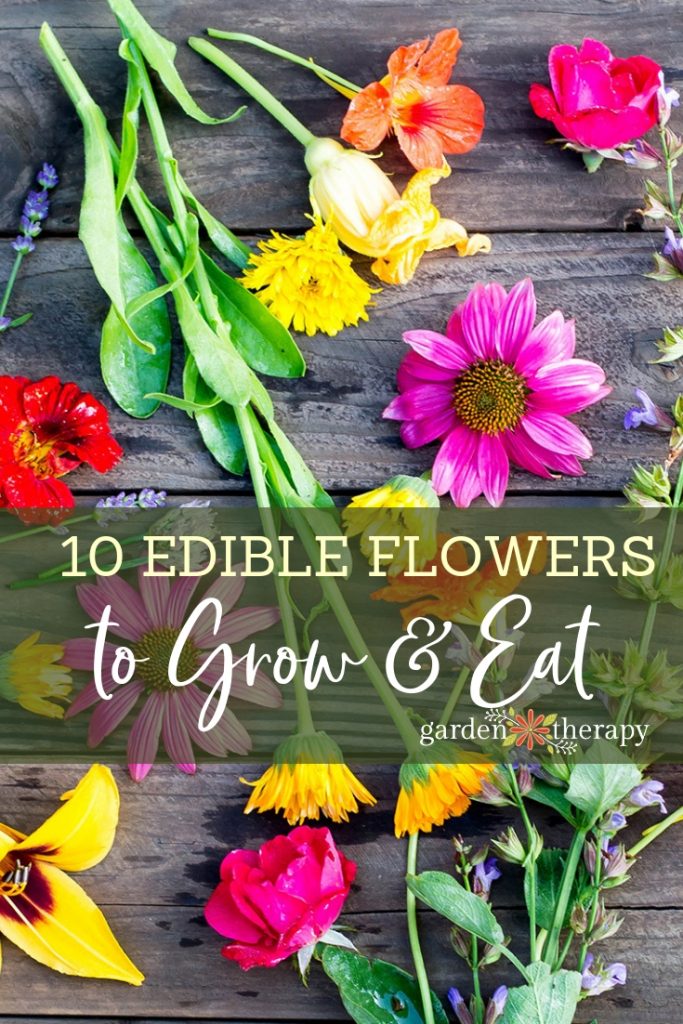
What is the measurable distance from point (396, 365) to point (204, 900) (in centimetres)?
47

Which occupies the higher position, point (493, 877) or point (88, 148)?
point (88, 148)

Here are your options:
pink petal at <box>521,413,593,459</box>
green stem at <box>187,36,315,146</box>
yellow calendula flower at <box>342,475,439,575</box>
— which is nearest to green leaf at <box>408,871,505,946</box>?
yellow calendula flower at <box>342,475,439,575</box>

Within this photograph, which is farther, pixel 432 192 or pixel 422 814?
pixel 432 192

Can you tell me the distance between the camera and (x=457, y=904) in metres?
0.71

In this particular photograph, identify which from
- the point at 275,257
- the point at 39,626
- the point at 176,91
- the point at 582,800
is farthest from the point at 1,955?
the point at 176,91

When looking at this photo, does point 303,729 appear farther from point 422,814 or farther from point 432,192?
point 432,192

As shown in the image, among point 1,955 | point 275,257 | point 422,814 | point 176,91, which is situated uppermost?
point 176,91

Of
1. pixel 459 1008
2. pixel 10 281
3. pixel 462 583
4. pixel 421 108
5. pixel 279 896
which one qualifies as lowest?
pixel 459 1008

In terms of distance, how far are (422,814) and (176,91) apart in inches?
23.6

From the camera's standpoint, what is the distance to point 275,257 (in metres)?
0.77

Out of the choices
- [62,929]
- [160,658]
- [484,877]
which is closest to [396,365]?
[160,658]

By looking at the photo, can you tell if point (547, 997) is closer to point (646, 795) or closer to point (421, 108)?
point (646, 795)

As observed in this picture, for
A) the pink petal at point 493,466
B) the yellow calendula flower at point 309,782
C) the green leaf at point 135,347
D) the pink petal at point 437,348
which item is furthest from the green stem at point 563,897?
the green leaf at point 135,347

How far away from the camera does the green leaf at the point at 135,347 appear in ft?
2.65
